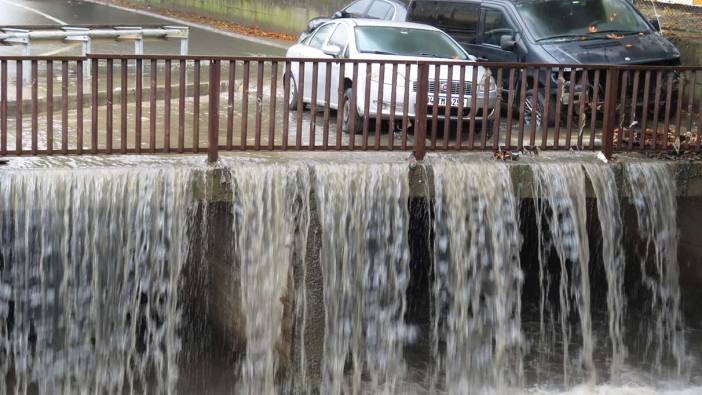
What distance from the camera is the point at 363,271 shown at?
9.67m

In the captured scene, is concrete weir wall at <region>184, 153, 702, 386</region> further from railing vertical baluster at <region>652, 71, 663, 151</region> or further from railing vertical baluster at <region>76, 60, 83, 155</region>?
railing vertical baluster at <region>76, 60, 83, 155</region>

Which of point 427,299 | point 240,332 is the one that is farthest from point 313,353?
point 427,299

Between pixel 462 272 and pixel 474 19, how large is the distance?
604 centimetres

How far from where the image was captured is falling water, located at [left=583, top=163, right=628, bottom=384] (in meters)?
10.0

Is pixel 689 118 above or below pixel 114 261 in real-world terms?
above

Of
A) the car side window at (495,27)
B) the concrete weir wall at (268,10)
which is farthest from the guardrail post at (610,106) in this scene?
the concrete weir wall at (268,10)

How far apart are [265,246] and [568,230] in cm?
295

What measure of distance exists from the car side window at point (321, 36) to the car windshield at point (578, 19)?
8.48 ft

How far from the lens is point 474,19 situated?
49.4ft

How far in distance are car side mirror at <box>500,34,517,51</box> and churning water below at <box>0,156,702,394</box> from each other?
12.5 feet

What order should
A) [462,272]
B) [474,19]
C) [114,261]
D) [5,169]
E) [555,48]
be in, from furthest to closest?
[474,19]
[555,48]
[462,272]
[114,261]
[5,169]

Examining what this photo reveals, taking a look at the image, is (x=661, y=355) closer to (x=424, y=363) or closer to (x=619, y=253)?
(x=619, y=253)

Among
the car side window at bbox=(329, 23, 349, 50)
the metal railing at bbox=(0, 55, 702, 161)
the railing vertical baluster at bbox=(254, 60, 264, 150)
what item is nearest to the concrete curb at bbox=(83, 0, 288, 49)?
the car side window at bbox=(329, 23, 349, 50)

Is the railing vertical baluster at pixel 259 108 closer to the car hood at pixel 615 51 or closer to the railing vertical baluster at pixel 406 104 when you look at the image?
the railing vertical baluster at pixel 406 104
